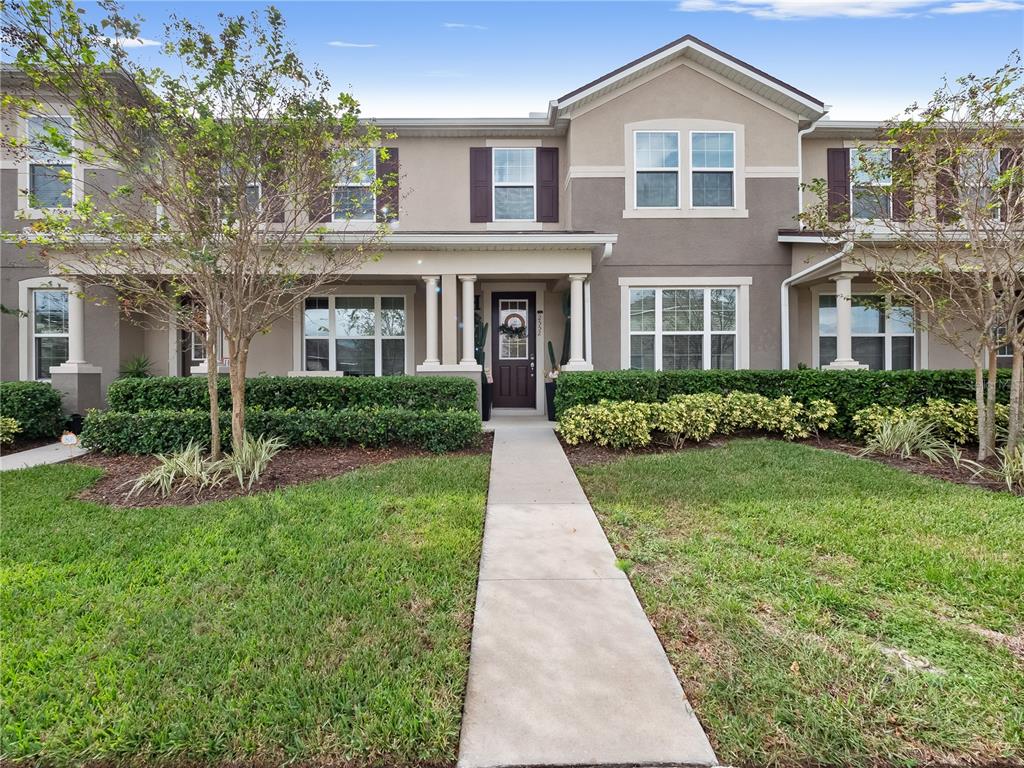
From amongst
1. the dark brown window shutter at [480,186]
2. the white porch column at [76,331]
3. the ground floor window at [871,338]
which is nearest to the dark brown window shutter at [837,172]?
the ground floor window at [871,338]

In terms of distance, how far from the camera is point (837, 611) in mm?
2871

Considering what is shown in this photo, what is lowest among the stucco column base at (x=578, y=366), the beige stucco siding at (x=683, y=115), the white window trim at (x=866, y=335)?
the stucco column base at (x=578, y=366)

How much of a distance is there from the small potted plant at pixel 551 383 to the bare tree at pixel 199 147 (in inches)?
209

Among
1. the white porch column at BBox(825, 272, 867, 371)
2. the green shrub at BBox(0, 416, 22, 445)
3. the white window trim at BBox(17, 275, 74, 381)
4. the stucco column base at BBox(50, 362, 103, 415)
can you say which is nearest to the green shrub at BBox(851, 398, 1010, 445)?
the white porch column at BBox(825, 272, 867, 371)

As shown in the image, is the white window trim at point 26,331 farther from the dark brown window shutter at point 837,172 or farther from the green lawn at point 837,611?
the dark brown window shutter at point 837,172

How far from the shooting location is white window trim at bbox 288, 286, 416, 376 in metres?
10.8

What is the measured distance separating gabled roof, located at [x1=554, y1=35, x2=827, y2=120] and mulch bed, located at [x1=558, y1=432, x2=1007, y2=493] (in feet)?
22.7

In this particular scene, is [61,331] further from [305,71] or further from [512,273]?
[512,273]

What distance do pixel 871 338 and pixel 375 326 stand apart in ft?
35.6

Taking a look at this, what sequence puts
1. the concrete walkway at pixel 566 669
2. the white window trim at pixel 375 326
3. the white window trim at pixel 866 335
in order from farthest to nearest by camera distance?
the white window trim at pixel 375 326 < the white window trim at pixel 866 335 < the concrete walkway at pixel 566 669

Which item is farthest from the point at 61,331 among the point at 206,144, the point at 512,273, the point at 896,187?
the point at 896,187

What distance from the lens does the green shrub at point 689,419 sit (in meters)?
7.20

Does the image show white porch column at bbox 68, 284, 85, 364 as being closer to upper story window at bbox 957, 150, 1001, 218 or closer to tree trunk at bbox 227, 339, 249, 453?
tree trunk at bbox 227, 339, 249, 453

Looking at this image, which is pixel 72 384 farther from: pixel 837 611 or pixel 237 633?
pixel 837 611
